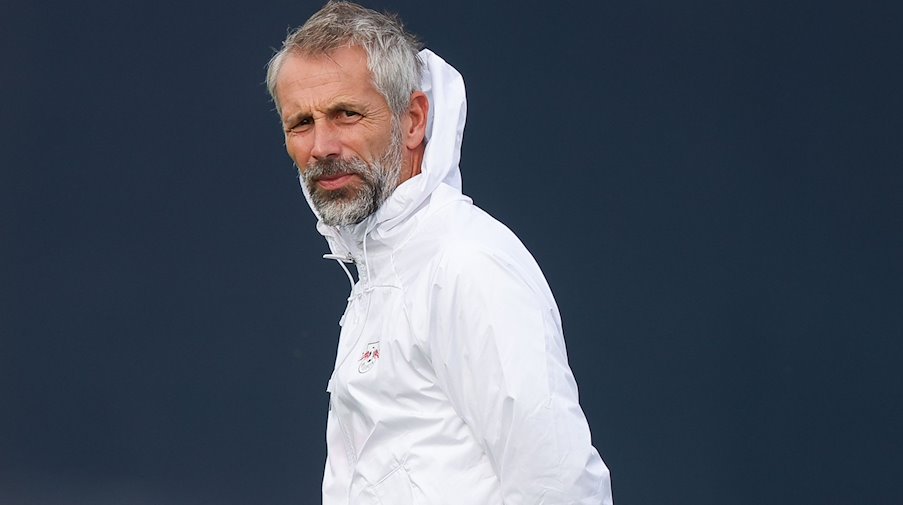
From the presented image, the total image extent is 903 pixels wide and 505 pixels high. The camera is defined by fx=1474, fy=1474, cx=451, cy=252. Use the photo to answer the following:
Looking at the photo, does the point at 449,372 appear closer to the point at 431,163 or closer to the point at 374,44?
the point at 431,163

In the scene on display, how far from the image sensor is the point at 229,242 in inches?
148

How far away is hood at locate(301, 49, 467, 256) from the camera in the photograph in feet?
6.34

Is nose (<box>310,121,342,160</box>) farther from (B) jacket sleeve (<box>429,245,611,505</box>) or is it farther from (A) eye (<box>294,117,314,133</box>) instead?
(B) jacket sleeve (<box>429,245,611,505</box>)

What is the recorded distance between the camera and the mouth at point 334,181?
1.95 meters

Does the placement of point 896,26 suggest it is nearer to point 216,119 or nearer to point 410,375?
point 216,119

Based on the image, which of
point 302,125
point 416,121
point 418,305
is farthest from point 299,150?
point 418,305

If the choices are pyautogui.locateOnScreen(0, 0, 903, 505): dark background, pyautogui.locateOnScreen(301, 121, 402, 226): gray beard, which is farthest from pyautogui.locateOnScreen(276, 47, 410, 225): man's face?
pyautogui.locateOnScreen(0, 0, 903, 505): dark background

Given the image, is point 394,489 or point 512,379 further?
point 394,489

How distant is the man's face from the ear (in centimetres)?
2

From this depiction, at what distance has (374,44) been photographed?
194cm

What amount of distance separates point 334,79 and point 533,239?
5.82 feet

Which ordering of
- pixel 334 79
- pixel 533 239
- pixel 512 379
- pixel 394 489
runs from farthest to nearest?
pixel 533 239, pixel 334 79, pixel 394 489, pixel 512 379

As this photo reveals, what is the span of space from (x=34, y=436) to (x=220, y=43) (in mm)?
1105

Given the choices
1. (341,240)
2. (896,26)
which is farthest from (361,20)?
(896,26)
